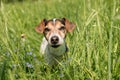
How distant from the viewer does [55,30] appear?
15.5 feet

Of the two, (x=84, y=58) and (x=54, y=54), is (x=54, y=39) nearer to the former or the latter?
(x=54, y=54)

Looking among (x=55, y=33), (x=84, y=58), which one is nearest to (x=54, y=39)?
(x=55, y=33)

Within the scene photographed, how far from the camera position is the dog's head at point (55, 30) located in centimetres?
445

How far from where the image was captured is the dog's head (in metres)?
4.45

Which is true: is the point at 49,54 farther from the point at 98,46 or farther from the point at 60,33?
the point at 98,46

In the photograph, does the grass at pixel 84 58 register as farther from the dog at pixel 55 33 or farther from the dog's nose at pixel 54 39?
the dog's nose at pixel 54 39

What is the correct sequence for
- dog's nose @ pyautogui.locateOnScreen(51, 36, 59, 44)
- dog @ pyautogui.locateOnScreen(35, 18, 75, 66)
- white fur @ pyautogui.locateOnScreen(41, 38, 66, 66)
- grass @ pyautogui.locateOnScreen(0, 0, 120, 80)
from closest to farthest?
grass @ pyautogui.locateOnScreen(0, 0, 120, 80) → dog's nose @ pyautogui.locateOnScreen(51, 36, 59, 44) → dog @ pyautogui.locateOnScreen(35, 18, 75, 66) → white fur @ pyautogui.locateOnScreen(41, 38, 66, 66)

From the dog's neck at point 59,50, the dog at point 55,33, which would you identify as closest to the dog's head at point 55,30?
the dog at point 55,33

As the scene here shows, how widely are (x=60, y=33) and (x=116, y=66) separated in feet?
4.76

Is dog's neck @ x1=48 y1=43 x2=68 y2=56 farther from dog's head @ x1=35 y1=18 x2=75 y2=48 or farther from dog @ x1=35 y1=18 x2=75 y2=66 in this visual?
dog's head @ x1=35 y1=18 x2=75 y2=48

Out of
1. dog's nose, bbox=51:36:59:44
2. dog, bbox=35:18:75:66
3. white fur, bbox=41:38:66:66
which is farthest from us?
white fur, bbox=41:38:66:66

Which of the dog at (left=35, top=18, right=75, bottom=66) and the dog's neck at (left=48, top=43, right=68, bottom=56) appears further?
the dog's neck at (left=48, top=43, right=68, bottom=56)

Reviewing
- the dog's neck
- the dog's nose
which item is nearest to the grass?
the dog's neck

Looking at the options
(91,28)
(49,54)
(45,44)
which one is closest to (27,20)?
(45,44)
